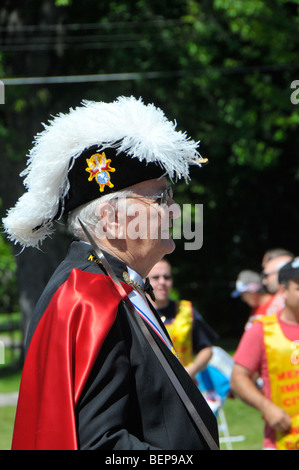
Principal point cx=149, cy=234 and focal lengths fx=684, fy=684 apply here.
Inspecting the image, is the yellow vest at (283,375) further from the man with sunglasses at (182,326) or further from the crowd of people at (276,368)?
the man with sunglasses at (182,326)

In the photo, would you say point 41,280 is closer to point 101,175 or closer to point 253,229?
point 253,229

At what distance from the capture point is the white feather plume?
7.42 feet

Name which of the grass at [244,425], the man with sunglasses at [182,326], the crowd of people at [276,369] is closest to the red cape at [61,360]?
the crowd of people at [276,369]

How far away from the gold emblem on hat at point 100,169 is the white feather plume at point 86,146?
0.04m

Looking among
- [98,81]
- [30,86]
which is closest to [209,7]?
[98,81]

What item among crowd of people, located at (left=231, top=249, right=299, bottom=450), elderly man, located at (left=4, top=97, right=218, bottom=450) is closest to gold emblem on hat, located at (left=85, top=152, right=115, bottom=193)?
elderly man, located at (left=4, top=97, right=218, bottom=450)

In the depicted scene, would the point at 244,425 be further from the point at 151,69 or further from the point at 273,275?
the point at 151,69

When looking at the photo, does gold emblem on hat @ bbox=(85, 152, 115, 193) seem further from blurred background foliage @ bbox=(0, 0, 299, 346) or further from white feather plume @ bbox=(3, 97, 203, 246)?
blurred background foliage @ bbox=(0, 0, 299, 346)

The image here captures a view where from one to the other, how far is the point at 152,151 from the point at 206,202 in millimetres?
16165

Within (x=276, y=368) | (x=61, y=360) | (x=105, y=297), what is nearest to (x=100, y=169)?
(x=105, y=297)


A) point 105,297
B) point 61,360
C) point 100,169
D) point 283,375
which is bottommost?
point 283,375

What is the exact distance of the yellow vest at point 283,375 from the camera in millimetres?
4059

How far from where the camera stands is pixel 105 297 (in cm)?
205

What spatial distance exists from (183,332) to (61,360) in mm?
4082
